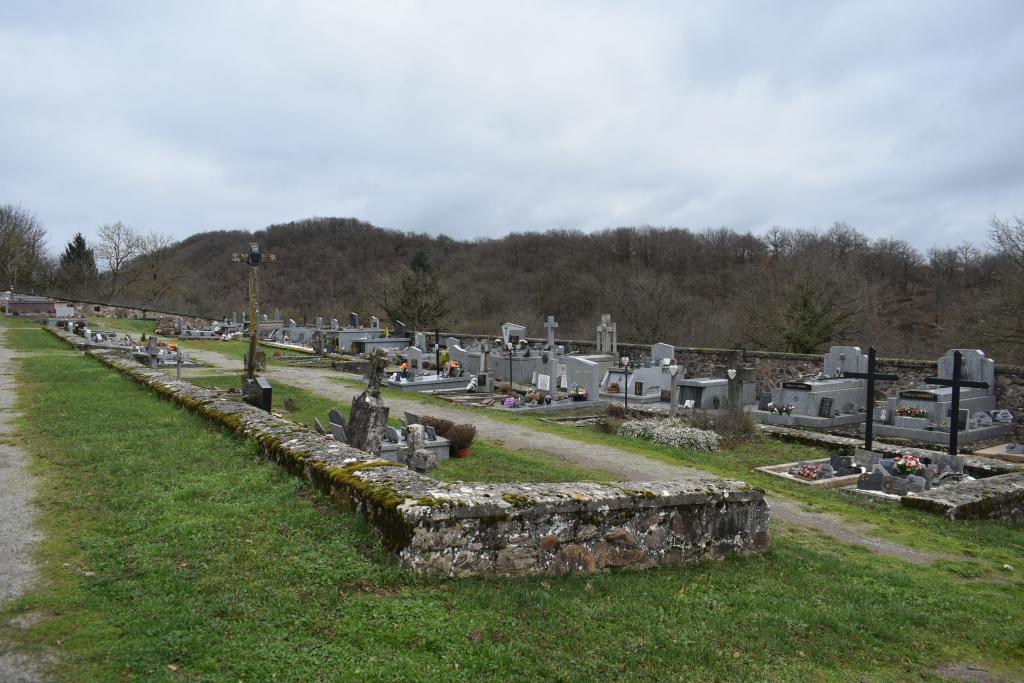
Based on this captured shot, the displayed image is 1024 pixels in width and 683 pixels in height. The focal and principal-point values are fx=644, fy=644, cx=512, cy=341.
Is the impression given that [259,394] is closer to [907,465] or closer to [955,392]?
[907,465]

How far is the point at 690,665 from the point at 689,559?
5.53 ft

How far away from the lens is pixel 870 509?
853 cm

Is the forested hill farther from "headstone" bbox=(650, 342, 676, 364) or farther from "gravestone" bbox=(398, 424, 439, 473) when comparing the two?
"gravestone" bbox=(398, 424, 439, 473)

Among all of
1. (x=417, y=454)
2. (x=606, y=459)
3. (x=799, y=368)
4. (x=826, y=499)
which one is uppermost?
(x=799, y=368)

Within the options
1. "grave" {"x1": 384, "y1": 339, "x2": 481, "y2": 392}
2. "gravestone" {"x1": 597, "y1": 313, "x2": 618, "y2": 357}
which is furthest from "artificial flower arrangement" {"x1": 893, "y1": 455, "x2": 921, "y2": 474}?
"gravestone" {"x1": 597, "y1": 313, "x2": 618, "y2": 357}

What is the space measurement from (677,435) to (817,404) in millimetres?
6229

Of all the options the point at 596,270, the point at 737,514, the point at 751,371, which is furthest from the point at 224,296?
the point at 737,514

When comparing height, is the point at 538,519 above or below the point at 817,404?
above

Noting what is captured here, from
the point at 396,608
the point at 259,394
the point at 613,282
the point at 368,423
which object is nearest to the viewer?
the point at 396,608

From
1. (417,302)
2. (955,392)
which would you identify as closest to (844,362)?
(955,392)

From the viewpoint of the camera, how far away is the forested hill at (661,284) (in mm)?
27391

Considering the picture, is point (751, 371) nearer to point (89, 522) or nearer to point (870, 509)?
point (870, 509)

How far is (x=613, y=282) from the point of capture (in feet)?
167

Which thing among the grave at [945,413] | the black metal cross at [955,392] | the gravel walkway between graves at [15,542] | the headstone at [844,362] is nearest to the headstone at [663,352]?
the headstone at [844,362]
